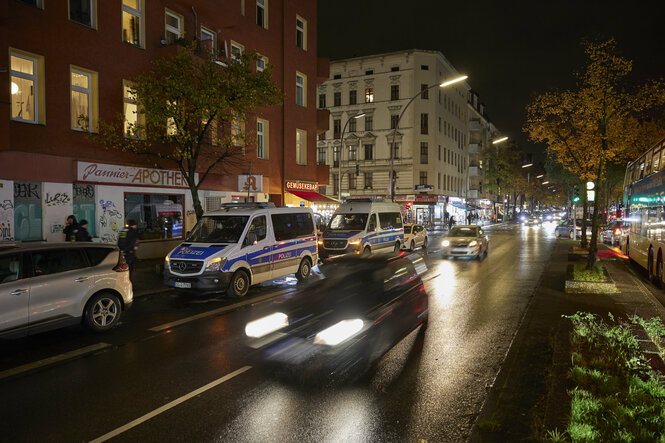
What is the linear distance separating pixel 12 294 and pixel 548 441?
7.32 metres

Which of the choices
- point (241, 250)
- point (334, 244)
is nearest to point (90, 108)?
point (241, 250)

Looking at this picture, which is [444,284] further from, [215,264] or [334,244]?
[215,264]

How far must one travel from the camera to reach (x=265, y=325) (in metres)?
8.31

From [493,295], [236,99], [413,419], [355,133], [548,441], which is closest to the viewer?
[548,441]

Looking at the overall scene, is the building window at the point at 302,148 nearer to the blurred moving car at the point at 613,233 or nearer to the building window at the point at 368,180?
the blurred moving car at the point at 613,233

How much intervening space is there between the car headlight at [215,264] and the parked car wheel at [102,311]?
243cm

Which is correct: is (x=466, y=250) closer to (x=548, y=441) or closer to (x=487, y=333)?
(x=487, y=333)

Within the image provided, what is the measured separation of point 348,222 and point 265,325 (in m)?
10.7

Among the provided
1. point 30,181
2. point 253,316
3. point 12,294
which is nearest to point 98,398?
point 12,294

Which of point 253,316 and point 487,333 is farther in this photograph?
point 253,316

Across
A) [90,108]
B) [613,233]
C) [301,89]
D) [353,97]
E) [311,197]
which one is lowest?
[613,233]

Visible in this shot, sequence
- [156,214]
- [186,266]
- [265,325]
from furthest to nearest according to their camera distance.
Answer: [156,214] → [186,266] → [265,325]

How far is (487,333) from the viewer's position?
8094 mm

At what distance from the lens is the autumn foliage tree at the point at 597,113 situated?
49.5 ft
